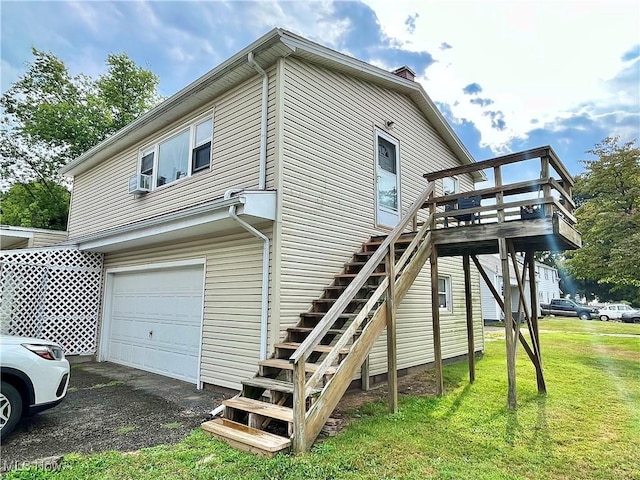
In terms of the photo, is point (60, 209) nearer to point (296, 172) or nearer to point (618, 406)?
point (296, 172)

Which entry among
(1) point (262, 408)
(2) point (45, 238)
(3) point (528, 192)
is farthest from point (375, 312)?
(2) point (45, 238)

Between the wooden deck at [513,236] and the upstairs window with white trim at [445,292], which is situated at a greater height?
the wooden deck at [513,236]

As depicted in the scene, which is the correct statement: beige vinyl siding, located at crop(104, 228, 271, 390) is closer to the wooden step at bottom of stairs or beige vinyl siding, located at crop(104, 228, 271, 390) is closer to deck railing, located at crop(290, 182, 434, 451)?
the wooden step at bottom of stairs

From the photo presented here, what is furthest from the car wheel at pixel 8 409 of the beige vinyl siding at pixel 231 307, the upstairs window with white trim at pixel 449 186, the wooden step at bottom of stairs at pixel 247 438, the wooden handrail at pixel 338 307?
the upstairs window with white trim at pixel 449 186

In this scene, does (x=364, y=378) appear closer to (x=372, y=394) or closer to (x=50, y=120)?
(x=372, y=394)

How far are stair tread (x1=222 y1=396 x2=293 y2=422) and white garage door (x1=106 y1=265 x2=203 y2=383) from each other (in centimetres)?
265

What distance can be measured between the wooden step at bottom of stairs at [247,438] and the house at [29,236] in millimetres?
11039

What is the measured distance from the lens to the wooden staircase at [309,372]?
3.87 meters

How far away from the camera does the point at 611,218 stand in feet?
48.7

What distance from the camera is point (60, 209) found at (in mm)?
19984

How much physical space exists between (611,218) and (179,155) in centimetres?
1601

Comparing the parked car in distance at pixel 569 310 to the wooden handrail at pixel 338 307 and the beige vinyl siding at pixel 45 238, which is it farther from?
the beige vinyl siding at pixel 45 238

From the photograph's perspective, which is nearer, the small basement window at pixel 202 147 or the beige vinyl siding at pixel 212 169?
the beige vinyl siding at pixel 212 169

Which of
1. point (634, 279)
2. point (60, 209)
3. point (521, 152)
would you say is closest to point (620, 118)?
point (634, 279)
